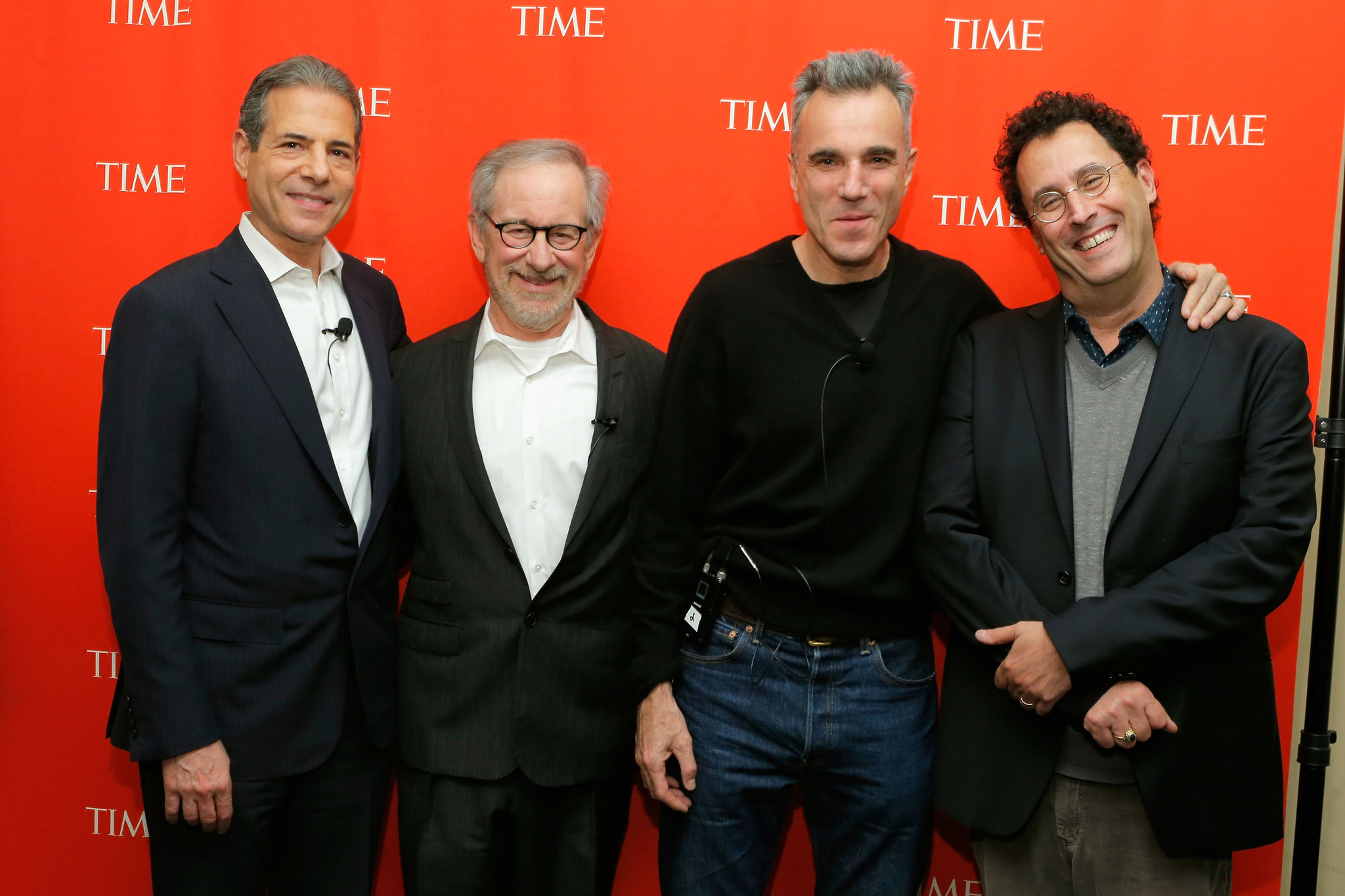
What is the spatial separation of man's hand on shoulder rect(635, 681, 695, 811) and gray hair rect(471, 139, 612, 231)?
1088mm

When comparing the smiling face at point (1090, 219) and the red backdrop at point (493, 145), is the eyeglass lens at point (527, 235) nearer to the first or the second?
the red backdrop at point (493, 145)

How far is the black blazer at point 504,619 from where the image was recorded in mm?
2086

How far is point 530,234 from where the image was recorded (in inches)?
87.0

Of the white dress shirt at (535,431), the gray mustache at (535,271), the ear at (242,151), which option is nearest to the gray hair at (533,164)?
the gray mustache at (535,271)

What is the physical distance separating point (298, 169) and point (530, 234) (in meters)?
0.50

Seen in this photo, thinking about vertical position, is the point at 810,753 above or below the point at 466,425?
below

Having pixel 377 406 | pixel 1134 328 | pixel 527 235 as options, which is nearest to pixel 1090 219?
pixel 1134 328

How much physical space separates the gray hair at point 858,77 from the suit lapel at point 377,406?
3.52ft

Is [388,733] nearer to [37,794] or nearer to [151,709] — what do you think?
[151,709]

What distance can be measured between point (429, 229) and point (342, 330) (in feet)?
2.13

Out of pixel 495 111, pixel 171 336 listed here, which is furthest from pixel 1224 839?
pixel 495 111

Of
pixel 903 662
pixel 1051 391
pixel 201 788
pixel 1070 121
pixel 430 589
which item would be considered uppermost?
pixel 1070 121

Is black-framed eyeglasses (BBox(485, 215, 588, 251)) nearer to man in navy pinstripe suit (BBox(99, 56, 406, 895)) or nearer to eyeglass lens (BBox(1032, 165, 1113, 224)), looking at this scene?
man in navy pinstripe suit (BBox(99, 56, 406, 895))

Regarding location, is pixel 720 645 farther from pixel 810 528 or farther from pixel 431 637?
pixel 431 637
